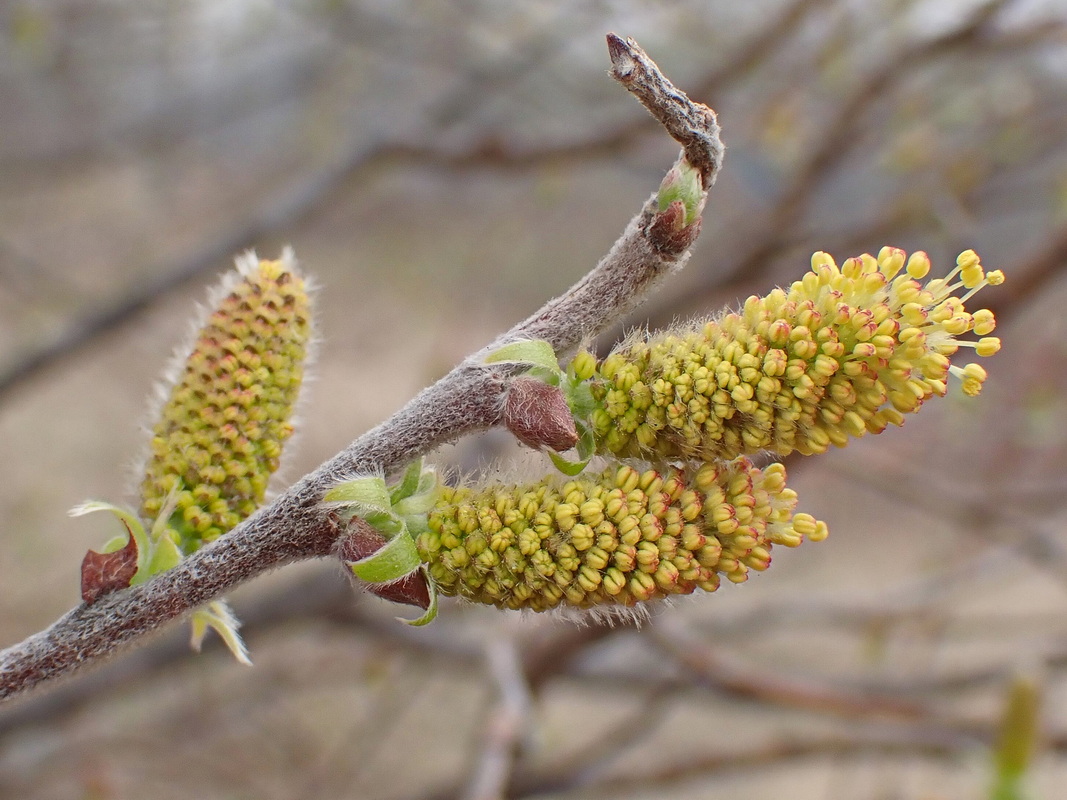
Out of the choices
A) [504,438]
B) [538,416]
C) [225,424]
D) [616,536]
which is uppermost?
[504,438]

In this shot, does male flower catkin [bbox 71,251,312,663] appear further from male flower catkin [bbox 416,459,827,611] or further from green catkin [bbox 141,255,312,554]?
male flower catkin [bbox 416,459,827,611]

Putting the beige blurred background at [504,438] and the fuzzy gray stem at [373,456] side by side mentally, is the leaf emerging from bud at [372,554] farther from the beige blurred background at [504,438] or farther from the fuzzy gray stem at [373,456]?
the beige blurred background at [504,438]

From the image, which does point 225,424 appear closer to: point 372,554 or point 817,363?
point 372,554

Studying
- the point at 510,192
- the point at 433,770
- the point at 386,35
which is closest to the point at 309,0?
the point at 386,35

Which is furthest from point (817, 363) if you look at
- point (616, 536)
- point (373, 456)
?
point (373, 456)

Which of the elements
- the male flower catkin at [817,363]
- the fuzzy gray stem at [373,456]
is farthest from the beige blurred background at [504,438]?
the male flower catkin at [817,363]

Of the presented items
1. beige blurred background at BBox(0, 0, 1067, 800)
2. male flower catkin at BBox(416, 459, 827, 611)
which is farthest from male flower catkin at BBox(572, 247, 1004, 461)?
beige blurred background at BBox(0, 0, 1067, 800)
